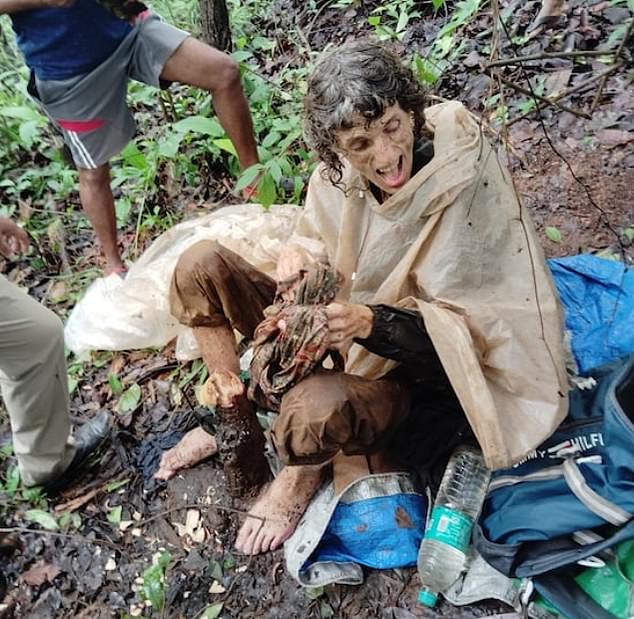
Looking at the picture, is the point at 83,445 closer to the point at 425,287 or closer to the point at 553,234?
the point at 425,287

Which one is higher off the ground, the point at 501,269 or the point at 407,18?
the point at 407,18

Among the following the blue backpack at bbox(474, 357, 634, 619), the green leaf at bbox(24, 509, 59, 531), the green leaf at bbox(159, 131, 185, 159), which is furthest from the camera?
the green leaf at bbox(159, 131, 185, 159)

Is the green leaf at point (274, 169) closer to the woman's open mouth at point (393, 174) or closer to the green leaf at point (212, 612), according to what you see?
the woman's open mouth at point (393, 174)

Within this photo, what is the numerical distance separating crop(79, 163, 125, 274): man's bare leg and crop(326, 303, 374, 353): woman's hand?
6.68ft

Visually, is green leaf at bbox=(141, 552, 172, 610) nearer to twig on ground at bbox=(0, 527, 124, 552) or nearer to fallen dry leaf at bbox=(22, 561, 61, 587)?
twig on ground at bbox=(0, 527, 124, 552)

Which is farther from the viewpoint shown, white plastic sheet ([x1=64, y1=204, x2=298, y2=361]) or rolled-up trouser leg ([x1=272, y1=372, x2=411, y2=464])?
white plastic sheet ([x1=64, y1=204, x2=298, y2=361])

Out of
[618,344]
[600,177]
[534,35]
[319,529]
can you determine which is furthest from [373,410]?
[534,35]

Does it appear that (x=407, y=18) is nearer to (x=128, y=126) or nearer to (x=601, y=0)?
(x=601, y=0)

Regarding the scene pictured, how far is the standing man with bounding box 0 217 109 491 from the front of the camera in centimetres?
253

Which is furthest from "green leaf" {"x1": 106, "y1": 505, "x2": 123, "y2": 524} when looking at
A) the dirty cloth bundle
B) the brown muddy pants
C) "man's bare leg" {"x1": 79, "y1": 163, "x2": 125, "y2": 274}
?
"man's bare leg" {"x1": 79, "y1": 163, "x2": 125, "y2": 274}

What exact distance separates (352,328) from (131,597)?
1389mm

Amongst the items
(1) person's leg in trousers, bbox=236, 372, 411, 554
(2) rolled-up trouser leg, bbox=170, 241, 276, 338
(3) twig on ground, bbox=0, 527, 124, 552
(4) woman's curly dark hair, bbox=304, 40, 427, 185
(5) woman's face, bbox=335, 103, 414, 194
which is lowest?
(3) twig on ground, bbox=0, 527, 124, 552

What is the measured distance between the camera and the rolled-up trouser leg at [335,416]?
2.14 metres

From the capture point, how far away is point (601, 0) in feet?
14.5
